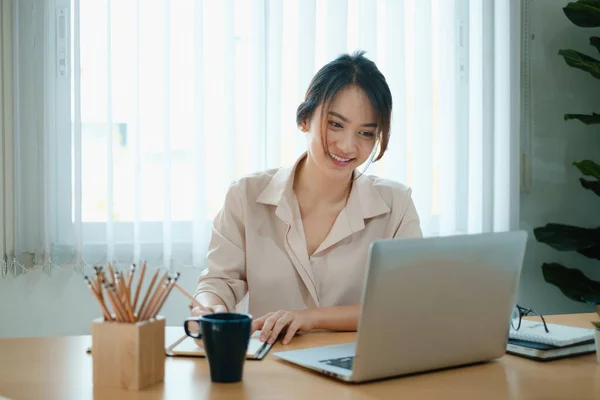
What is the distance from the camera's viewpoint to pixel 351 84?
6.06 feet

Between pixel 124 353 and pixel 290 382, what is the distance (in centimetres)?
25

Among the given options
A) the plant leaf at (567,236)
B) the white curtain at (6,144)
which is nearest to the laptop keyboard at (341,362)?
the white curtain at (6,144)

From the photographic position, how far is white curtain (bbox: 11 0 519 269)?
8.32 ft

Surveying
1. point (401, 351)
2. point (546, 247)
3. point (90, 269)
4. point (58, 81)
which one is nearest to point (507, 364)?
point (401, 351)

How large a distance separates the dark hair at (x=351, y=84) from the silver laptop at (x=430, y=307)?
746 mm

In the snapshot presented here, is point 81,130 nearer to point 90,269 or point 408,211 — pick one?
point 90,269

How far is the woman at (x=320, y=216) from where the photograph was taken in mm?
1841

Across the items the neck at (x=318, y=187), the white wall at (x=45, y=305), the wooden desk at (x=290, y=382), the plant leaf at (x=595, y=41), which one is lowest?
the white wall at (x=45, y=305)

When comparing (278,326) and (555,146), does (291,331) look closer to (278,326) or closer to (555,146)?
(278,326)

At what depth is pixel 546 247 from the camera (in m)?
3.24

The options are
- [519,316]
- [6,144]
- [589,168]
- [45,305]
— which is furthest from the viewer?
[589,168]

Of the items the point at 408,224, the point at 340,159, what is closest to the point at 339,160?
the point at 340,159

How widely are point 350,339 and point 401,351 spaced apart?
34 cm

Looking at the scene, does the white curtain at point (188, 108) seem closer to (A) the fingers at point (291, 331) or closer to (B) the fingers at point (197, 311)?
(B) the fingers at point (197, 311)
